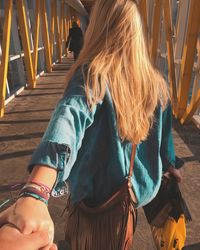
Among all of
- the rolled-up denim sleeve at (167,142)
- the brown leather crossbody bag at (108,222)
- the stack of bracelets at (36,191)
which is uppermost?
the stack of bracelets at (36,191)

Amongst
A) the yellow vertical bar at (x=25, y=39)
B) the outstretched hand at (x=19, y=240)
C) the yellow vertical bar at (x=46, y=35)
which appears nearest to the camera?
the outstretched hand at (x=19, y=240)

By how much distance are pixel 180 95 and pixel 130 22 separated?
4125 millimetres

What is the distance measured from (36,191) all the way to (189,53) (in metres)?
4.37

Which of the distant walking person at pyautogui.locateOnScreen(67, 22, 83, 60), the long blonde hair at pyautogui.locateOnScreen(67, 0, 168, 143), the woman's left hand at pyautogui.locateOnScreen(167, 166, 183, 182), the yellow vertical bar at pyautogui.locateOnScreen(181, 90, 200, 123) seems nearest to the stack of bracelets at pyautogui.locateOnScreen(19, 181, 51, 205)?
the long blonde hair at pyautogui.locateOnScreen(67, 0, 168, 143)

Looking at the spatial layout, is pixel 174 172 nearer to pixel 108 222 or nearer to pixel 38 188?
pixel 108 222

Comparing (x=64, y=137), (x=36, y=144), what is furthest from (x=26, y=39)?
(x=64, y=137)

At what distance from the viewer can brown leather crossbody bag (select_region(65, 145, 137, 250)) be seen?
47.1 inches

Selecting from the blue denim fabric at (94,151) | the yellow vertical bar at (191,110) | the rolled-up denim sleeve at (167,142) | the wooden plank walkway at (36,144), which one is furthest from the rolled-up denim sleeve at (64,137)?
the yellow vertical bar at (191,110)

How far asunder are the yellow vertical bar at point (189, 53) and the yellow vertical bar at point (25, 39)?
4324 millimetres

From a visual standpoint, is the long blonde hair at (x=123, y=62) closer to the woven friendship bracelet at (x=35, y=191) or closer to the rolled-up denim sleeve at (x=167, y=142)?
the rolled-up denim sleeve at (x=167, y=142)

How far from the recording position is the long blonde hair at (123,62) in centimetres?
107

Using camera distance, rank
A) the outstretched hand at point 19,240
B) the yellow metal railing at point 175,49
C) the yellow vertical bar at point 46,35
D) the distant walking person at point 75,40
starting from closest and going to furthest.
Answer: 1. the outstretched hand at point 19,240
2. the yellow metal railing at point 175,49
3. the yellow vertical bar at point 46,35
4. the distant walking person at point 75,40

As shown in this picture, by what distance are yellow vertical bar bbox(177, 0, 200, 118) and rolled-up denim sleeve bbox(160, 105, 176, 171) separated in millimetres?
3394

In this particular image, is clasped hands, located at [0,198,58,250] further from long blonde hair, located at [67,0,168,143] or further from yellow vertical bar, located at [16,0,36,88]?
yellow vertical bar, located at [16,0,36,88]
